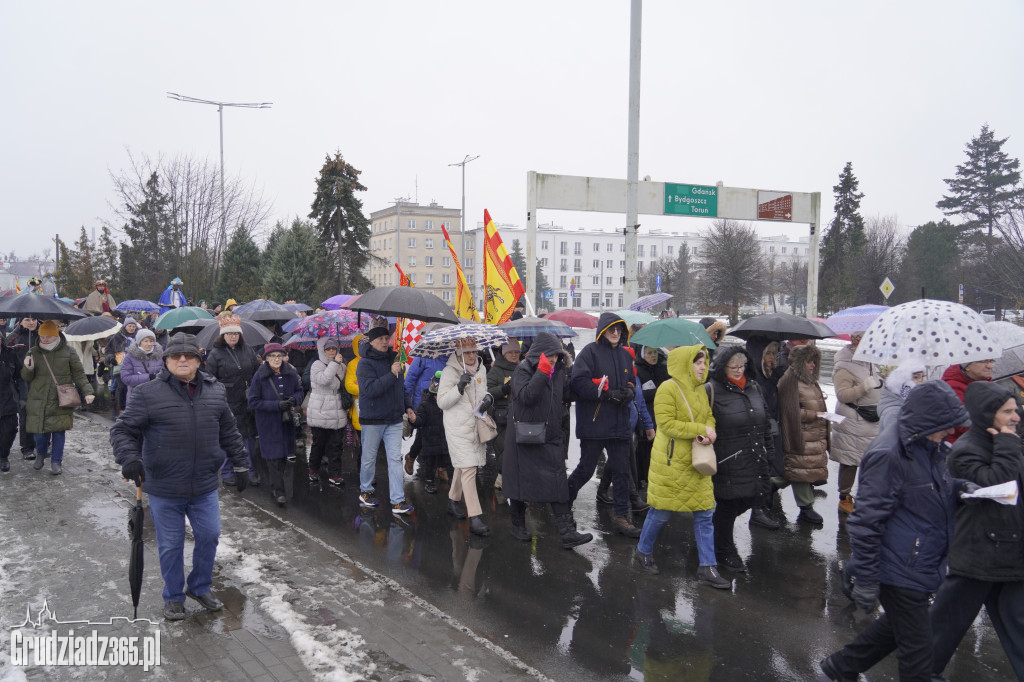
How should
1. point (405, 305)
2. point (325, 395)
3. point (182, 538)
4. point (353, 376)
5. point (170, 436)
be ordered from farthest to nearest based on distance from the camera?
point (353, 376) < point (325, 395) < point (405, 305) < point (182, 538) < point (170, 436)

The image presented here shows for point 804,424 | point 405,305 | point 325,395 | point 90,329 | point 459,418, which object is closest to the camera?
point 459,418

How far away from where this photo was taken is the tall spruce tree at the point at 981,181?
4666cm

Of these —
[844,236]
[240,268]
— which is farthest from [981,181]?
[240,268]

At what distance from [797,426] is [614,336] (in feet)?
6.82

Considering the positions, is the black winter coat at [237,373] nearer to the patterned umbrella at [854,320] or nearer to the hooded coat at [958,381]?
the patterned umbrella at [854,320]

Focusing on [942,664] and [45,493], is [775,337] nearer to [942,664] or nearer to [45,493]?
[942,664]

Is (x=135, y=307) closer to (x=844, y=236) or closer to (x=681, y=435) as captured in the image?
(x=681, y=435)

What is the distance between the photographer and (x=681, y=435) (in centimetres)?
545

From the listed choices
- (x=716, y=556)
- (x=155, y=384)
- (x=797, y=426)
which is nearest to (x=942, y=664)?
(x=716, y=556)

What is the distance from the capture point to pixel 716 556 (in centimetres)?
599

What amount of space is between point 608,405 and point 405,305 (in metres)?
2.37

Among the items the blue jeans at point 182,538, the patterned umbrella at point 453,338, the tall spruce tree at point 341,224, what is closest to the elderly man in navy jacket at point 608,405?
the patterned umbrella at point 453,338

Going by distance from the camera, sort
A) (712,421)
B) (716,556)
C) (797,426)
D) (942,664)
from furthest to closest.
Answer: (797,426) → (716,556) → (712,421) → (942,664)

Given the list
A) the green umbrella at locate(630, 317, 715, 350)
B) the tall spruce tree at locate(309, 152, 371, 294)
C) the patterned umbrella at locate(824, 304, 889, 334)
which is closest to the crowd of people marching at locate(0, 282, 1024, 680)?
the patterned umbrella at locate(824, 304, 889, 334)
